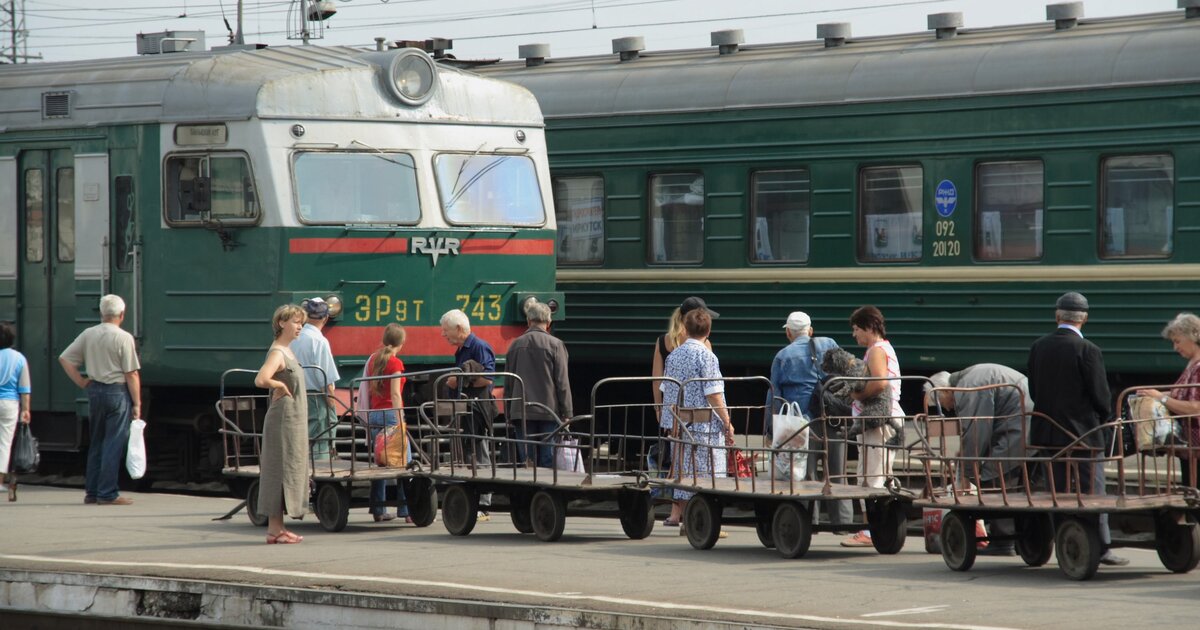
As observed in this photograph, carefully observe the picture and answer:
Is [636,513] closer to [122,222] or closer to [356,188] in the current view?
[356,188]

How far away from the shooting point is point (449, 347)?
1599 centimetres

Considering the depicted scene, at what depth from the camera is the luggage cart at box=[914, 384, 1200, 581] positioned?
9.98 meters

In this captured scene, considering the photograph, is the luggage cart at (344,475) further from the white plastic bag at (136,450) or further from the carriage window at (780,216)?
the carriage window at (780,216)

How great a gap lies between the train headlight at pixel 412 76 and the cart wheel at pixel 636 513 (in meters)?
4.98

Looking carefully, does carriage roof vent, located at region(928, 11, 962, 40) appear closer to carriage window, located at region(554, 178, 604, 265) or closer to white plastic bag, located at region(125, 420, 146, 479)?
carriage window, located at region(554, 178, 604, 265)

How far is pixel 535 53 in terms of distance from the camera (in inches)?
838

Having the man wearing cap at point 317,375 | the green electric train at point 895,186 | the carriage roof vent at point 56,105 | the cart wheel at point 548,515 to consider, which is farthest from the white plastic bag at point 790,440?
the carriage roof vent at point 56,105

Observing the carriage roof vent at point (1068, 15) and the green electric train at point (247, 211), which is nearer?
the green electric train at point (247, 211)

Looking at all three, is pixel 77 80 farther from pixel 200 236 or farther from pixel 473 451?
pixel 473 451

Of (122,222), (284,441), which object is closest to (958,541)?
(284,441)

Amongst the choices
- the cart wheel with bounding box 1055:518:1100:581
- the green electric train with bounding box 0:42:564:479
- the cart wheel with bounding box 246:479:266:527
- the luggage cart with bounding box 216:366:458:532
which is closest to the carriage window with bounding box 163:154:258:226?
the green electric train with bounding box 0:42:564:479

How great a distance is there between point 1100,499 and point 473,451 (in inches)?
163

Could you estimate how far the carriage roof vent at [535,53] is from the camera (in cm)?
2125

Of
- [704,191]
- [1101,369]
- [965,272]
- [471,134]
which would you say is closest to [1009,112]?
[965,272]
